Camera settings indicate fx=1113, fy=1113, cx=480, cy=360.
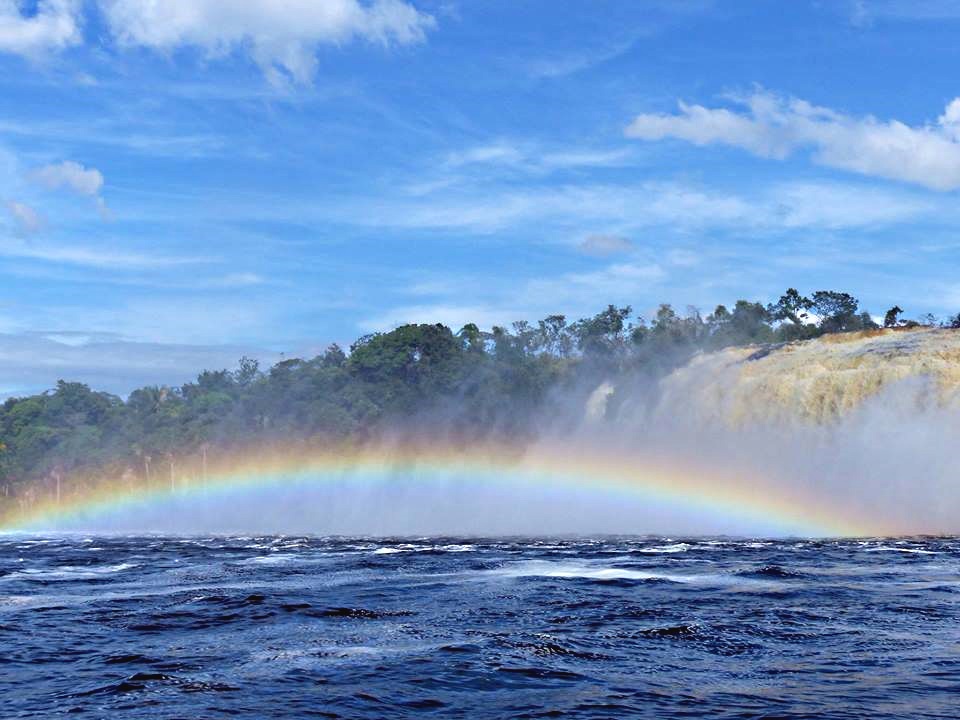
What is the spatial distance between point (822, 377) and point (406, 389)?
67934 mm

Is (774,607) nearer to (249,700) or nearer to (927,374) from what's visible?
(249,700)

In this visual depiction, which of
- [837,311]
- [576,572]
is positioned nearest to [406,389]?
[837,311]

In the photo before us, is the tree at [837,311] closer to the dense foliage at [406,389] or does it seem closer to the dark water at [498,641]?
the dense foliage at [406,389]

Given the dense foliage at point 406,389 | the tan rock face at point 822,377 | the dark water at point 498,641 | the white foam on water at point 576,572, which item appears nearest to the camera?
the dark water at point 498,641

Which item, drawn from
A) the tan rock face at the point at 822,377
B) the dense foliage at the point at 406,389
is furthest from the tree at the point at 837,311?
the tan rock face at the point at 822,377

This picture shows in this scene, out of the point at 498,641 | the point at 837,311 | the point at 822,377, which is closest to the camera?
the point at 498,641

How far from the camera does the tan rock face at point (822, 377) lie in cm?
4803

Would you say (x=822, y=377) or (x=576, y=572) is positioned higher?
(x=822, y=377)

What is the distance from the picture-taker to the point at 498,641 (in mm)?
16609

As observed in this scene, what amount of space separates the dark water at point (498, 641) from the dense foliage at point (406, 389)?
178ft

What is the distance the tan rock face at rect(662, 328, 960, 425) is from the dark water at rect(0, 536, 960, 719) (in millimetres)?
19971

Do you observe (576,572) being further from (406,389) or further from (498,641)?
(406,389)

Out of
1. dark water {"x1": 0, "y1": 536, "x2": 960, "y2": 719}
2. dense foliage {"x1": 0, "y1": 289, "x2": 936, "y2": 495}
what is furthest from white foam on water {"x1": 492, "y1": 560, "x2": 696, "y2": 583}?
dense foliage {"x1": 0, "y1": 289, "x2": 936, "y2": 495}

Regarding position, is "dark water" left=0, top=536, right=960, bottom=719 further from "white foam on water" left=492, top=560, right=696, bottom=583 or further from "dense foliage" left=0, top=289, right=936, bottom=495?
"dense foliage" left=0, top=289, right=936, bottom=495
